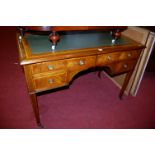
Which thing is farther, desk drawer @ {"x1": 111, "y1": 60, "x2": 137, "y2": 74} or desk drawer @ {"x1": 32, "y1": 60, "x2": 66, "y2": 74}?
desk drawer @ {"x1": 111, "y1": 60, "x2": 137, "y2": 74}

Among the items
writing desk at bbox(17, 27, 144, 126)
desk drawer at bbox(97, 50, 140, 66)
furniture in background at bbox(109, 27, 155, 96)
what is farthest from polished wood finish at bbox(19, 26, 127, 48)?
furniture in background at bbox(109, 27, 155, 96)

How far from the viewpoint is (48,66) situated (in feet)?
3.45

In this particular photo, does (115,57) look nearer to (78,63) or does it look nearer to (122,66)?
(122,66)

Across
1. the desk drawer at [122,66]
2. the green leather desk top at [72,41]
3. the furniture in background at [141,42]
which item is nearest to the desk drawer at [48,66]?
the green leather desk top at [72,41]

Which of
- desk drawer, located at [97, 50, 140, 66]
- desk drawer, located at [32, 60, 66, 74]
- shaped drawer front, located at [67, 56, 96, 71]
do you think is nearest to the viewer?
desk drawer, located at [32, 60, 66, 74]

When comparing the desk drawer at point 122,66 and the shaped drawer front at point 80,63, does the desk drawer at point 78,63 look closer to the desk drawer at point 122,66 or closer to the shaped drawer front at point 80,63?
the shaped drawer front at point 80,63

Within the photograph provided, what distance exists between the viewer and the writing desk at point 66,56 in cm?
102

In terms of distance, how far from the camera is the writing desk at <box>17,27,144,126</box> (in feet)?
3.34

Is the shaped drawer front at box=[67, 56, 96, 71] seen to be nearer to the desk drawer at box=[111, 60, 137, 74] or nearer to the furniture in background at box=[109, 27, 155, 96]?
the desk drawer at box=[111, 60, 137, 74]

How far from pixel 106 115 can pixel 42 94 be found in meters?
0.96

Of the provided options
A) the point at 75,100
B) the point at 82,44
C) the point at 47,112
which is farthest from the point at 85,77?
the point at 82,44

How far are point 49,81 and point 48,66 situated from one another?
6.2 inches

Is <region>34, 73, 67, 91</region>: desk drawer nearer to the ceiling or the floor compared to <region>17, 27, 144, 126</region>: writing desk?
nearer to the floor

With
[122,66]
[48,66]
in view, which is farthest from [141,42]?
[48,66]
